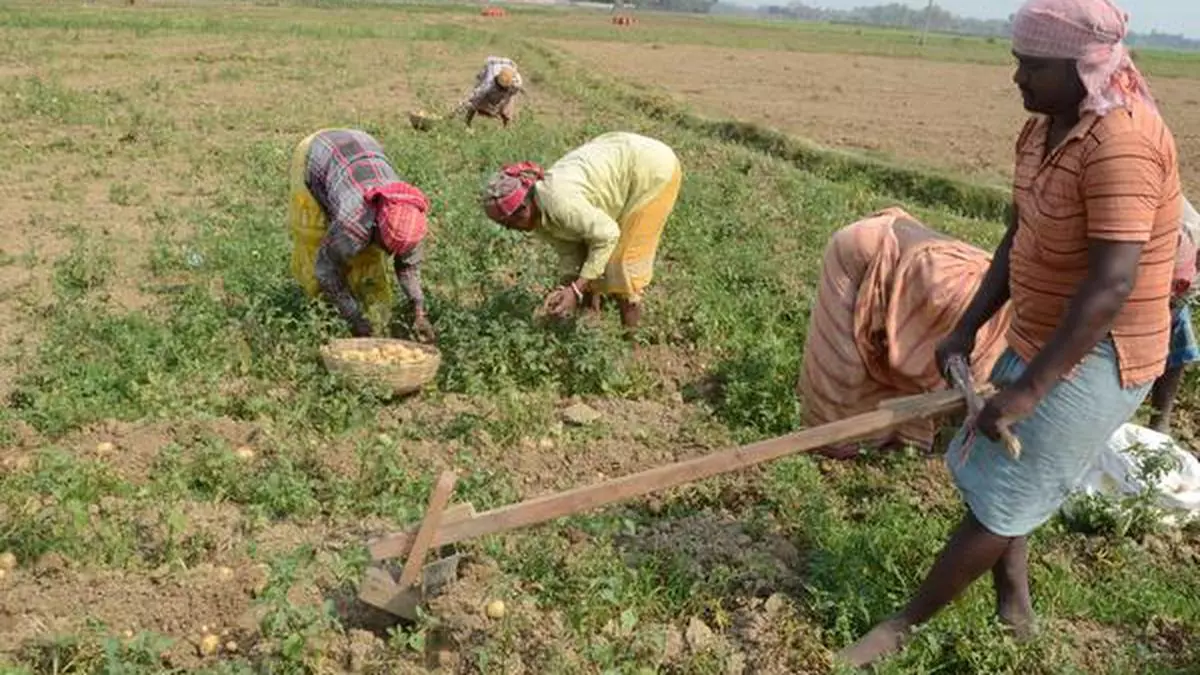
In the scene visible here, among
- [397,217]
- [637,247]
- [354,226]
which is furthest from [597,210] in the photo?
[354,226]

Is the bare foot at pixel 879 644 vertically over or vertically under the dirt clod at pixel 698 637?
over

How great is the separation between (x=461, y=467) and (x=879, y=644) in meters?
1.88

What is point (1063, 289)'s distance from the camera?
103 inches

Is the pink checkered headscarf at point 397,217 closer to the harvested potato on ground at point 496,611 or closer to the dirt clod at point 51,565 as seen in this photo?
the dirt clod at point 51,565

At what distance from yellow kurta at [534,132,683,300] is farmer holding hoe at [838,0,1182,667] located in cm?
222

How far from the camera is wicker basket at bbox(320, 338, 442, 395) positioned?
4566 millimetres

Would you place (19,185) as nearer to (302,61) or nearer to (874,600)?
(874,600)

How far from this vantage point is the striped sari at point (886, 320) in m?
4.56

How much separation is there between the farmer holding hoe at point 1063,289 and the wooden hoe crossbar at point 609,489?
22 centimetres

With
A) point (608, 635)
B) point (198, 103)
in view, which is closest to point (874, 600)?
point (608, 635)

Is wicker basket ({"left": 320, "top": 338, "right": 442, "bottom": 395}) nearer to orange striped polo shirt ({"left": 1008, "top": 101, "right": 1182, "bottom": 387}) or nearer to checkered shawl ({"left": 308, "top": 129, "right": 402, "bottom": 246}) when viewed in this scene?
checkered shawl ({"left": 308, "top": 129, "right": 402, "bottom": 246})

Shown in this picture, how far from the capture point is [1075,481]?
285 cm

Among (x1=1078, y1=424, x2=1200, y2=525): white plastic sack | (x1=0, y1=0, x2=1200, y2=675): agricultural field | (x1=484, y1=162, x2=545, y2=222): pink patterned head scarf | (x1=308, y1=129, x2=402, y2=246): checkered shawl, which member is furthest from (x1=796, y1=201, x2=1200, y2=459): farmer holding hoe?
(x1=308, y1=129, x2=402, y2=246): checkered shawl

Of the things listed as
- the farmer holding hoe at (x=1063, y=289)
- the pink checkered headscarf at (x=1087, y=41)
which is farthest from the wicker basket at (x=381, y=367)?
the pink checkered headscarf at (x=1087, y=41)
